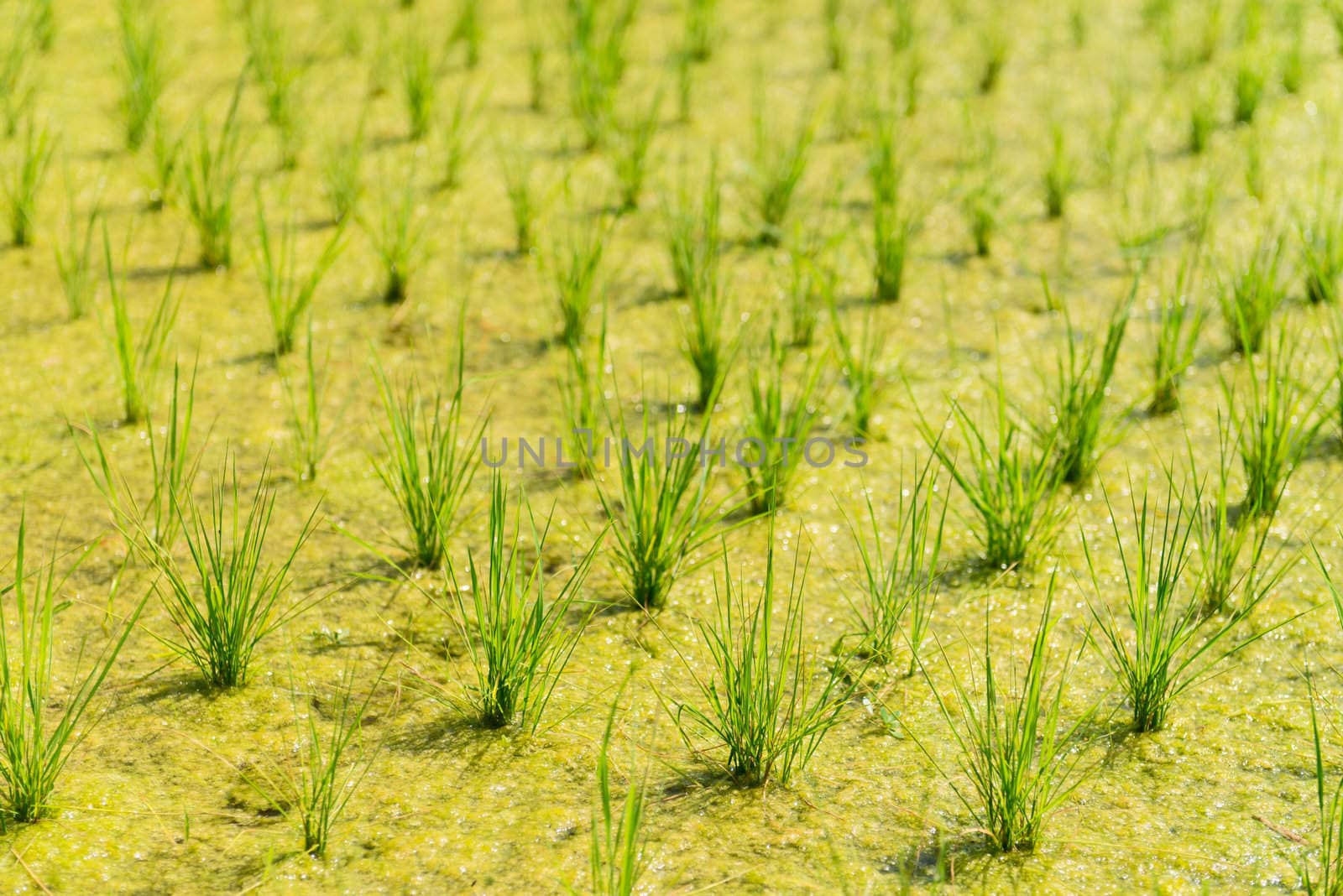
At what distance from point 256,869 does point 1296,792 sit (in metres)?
1.24

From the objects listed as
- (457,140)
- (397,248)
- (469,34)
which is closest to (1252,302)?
(397,248)

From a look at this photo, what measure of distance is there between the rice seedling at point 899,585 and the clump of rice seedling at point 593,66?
1.53m

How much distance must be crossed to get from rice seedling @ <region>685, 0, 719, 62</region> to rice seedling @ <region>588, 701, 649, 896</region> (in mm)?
2558

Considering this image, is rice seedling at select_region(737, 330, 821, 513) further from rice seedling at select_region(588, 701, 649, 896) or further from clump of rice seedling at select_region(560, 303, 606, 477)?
rice seedling at select_region(588, 701, 649, 896)

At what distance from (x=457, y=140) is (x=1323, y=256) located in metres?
1.91

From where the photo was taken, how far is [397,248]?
2.66 meters

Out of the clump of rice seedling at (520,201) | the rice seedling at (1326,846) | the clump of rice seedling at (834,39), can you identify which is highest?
the clump of rice seedling at (834,39)

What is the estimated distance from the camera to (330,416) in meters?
2.39

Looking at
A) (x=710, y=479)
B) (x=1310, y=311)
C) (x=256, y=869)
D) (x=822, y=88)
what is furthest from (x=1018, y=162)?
(x=256, y=869)

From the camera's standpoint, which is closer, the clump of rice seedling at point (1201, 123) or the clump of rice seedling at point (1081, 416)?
the clump of rice seedling at point (1081, 416)

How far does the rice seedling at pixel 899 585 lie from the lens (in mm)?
1761

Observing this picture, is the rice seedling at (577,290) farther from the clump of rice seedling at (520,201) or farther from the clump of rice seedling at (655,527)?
the clump of rice seedling at (655,527)

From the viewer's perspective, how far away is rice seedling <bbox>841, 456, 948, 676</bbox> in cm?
176

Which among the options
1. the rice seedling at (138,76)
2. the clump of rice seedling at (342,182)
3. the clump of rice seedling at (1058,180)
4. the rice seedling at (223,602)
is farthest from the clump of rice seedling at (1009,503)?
the rice seedling at (138,76)
